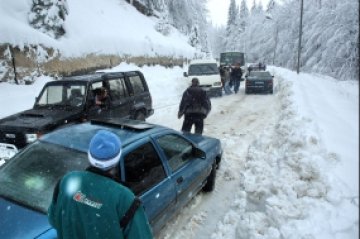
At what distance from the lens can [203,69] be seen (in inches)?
770

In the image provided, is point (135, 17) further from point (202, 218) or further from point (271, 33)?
point (271, 33)

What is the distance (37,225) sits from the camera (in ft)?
10.1

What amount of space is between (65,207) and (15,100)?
13.2 meters

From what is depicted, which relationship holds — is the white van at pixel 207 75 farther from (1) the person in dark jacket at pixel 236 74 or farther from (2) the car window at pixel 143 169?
(2) the car window at pixel 143 169

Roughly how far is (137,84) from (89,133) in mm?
6364

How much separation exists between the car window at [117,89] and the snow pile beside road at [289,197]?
3936 mm

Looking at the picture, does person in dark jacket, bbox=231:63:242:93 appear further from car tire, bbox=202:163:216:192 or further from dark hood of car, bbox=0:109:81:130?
car tire, bbox=202:163:216:192

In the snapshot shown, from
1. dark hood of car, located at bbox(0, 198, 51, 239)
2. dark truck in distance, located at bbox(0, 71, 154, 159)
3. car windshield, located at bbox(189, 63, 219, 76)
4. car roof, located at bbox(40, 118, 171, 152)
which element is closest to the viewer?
dark hood of car, located at bbox(0, 198, 51, 239)

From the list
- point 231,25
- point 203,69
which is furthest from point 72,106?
point 231,25

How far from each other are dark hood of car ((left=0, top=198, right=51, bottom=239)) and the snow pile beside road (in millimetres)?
2779

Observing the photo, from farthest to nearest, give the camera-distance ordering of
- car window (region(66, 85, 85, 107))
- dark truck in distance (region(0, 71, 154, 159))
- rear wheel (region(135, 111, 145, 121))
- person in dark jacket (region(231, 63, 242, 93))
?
person in dark jacket (region(231, 63, 242, 93)), rear wheel (region(135, 111, 145, 121)), car window (region(66, 85, 85, 107)), dark truck in distance (region(0, 71, 154, 159))

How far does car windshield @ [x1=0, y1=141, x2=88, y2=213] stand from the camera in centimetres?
349

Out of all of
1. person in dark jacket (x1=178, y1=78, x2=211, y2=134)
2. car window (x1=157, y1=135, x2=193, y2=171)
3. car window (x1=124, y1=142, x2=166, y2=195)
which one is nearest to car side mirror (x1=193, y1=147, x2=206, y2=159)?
car window (x1=157, y1=135, x2=193, y2=171)

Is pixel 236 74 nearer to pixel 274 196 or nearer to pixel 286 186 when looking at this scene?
pixel 286 186
